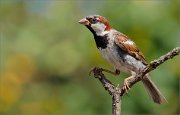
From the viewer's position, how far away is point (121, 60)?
320 cm

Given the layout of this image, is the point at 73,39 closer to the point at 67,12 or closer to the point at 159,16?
the point at 67,12

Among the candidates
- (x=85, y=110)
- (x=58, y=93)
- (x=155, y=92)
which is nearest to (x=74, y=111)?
(x=85, y=110)

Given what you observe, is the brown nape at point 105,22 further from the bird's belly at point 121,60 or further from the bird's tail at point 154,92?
the bird's tail at point 154,92

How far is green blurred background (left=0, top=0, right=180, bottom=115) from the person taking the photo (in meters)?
5.64

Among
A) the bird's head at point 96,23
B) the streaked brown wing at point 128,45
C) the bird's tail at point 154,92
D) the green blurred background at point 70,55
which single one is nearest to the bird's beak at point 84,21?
the bird's head at point 96,23

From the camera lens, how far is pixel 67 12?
679 centimetres

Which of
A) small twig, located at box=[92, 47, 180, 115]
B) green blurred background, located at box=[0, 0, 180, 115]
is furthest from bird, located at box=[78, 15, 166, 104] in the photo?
green blurred background, located at box=[0, 0, 180, 115]

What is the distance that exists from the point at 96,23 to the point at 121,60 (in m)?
0.27

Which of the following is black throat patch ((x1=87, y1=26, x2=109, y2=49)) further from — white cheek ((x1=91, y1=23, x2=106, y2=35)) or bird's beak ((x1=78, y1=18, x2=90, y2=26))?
bird's beak ((x1=78, y1=18, x2=90, y2=26))

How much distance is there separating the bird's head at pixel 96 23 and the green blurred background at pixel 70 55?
2131 mm

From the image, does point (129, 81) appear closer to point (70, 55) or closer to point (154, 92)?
point (154, 92)

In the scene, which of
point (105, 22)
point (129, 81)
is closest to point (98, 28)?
point (105, 22)

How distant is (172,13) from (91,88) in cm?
95

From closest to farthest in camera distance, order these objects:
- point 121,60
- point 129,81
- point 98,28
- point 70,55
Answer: point 129,81
point 98,28
point 121,60
point 70,55
